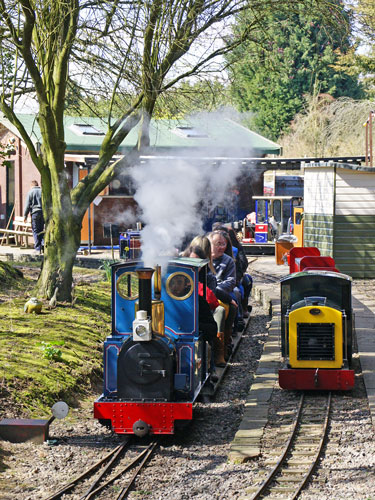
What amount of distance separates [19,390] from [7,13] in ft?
18.2

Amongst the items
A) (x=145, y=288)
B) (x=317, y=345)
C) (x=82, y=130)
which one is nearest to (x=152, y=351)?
(x=145, y=288)

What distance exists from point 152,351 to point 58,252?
5025 millimetres

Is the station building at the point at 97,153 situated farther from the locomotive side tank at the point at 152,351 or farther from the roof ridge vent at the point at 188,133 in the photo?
the locomotive side tank at the point at 152,351

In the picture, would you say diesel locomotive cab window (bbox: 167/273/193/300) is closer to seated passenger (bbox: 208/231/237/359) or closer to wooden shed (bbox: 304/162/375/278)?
seated passenger (bbox: 208/231/237/359)

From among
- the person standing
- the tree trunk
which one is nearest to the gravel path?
the tree trunk

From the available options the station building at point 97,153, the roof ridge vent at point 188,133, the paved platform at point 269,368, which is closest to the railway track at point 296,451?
the paved platform at point 269,368

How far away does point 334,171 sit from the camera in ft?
63.6

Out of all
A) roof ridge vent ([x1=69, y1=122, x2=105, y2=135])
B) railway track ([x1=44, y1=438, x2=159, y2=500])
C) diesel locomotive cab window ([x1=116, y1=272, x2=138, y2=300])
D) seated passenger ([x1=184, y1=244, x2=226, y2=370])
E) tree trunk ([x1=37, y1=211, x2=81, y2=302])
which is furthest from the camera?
roof ridge vent ([x1=69, y1=122, x2=105, y2=135])

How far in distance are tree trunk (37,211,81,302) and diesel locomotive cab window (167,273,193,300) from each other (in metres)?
4.35

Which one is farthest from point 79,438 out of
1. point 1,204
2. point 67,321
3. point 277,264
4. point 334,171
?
point 1,204

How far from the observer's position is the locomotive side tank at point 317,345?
910 cm

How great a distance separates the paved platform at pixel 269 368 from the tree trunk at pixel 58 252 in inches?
136

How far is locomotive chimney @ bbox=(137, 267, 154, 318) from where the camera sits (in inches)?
283

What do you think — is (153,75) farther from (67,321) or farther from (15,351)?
(15,351)
